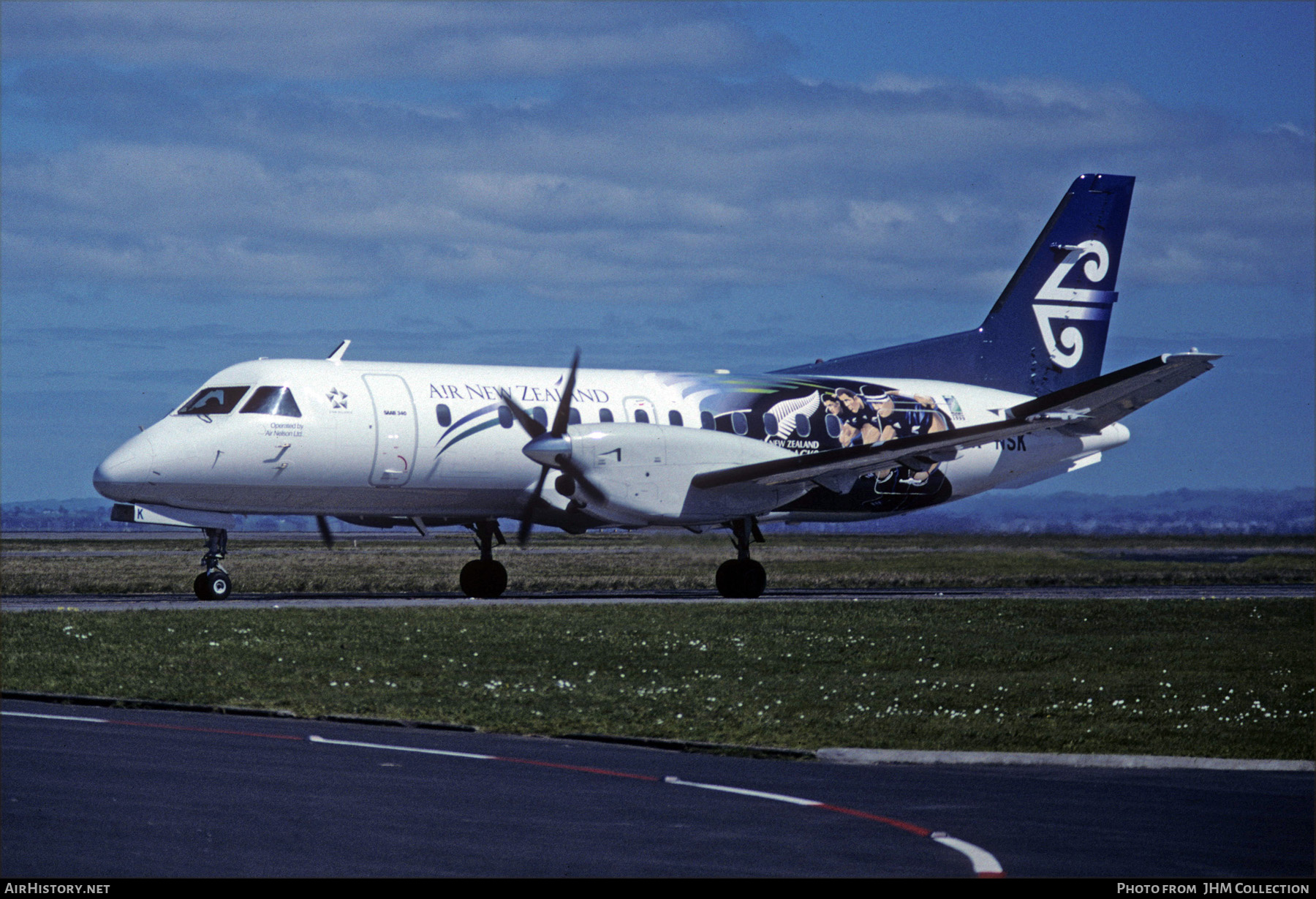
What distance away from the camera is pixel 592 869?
887 cm

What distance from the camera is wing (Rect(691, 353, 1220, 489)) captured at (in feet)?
103

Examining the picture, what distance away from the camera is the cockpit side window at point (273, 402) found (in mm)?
29734

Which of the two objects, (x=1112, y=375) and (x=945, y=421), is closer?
(x=1112, y=375)

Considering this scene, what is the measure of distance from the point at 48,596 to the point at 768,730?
23697 millimetres

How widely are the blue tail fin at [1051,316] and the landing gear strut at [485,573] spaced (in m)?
11.4

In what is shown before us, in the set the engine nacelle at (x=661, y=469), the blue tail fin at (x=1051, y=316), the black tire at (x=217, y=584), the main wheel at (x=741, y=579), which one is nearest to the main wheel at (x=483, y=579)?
the engine nacelle at (x=661, y=469)

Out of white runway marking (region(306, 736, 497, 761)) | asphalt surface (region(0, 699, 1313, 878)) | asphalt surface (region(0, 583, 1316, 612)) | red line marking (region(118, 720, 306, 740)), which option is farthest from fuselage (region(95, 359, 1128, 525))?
white runway marking (region(306, 736, 497, 761))

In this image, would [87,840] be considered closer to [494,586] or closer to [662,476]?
[662,476]

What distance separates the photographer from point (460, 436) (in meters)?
31.4

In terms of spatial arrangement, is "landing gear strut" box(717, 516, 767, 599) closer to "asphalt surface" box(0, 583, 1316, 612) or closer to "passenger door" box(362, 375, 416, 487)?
"asphalt surface" box(0, 583, 1316, 612)

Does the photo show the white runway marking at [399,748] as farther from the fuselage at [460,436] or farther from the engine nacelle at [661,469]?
the engine nacelle at [661,469]

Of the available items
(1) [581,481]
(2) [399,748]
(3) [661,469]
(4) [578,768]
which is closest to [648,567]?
(3) [661,469]

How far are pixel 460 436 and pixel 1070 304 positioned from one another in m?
17.1

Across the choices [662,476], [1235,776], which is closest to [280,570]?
[662,476]
